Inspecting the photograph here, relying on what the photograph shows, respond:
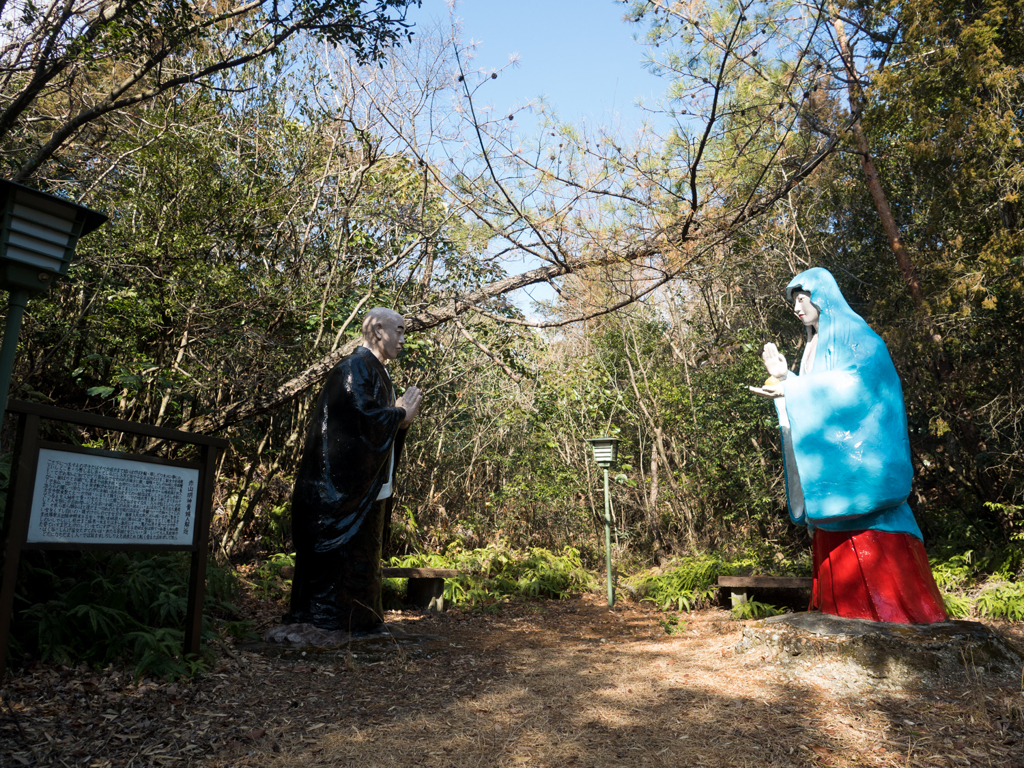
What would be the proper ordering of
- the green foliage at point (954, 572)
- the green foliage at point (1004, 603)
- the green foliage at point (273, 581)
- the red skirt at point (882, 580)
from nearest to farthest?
1. the red skirt at point (882, 580)
2. the green foliage at point (273, 581)
3. the green foliage at point (1004, 603)
4. the green foliage at point (954, 572)

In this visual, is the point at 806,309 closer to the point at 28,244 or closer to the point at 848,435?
the point at 848,435

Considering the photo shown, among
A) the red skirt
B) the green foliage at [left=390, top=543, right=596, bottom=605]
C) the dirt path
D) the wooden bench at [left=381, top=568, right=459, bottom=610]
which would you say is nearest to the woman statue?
the red skirt

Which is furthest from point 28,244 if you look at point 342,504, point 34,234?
point 342,504

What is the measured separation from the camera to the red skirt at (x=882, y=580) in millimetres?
4207

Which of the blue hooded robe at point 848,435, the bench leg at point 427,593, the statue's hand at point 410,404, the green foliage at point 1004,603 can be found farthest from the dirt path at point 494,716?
the green foliage at point 1004,603

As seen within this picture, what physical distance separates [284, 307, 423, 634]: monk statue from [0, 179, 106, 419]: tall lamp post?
2431 mm

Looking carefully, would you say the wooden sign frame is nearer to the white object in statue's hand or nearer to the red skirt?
the white object in statue's hand

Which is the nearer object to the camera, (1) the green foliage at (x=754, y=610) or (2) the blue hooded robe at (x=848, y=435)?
(2) the blue hooded robe at (x=848, y=435)

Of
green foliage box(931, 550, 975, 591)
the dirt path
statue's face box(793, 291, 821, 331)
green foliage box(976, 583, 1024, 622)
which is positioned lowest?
the dirt path

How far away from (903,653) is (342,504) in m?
3.77

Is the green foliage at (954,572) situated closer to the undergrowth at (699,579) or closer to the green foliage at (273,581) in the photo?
the undergrowth at (699,579)

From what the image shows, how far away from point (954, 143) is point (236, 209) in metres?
7.70

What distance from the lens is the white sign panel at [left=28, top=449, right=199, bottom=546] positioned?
11.0ft

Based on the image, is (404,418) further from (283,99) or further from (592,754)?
(283,99)
